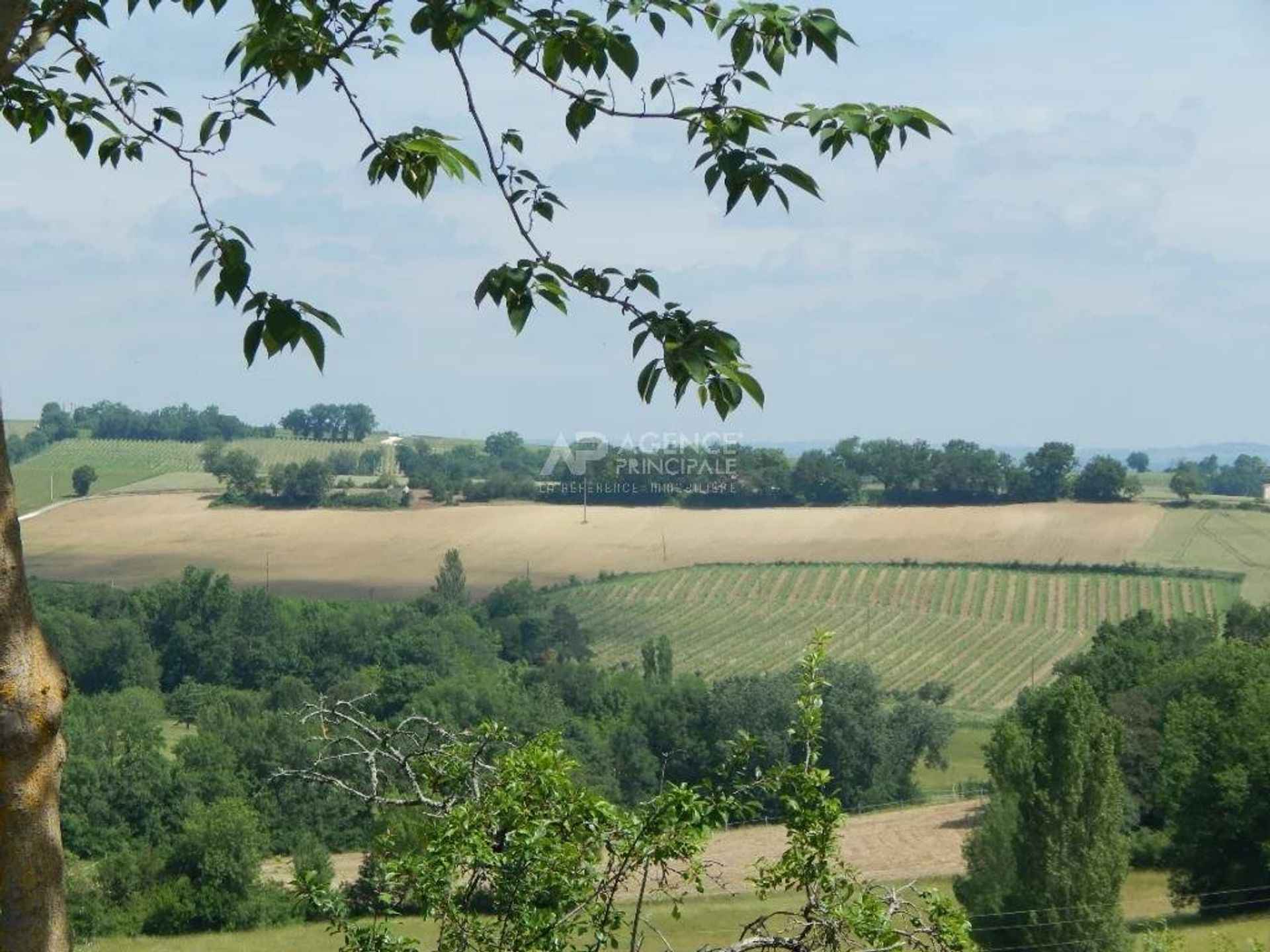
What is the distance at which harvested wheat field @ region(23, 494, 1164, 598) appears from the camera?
2680 inches

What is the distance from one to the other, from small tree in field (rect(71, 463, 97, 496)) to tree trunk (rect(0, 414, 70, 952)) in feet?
264

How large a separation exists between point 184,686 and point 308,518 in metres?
13.9

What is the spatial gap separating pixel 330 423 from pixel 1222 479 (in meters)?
58.3

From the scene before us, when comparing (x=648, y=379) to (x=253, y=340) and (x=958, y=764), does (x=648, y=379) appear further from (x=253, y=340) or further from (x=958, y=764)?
(x=958, y=764)

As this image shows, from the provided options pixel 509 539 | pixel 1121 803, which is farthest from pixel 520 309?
pixel 509 539

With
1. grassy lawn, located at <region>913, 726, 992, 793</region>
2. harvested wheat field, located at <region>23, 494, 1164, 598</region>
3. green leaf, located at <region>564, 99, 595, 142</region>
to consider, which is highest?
green leaf, located at <region>564, 99, 595, 142</region>

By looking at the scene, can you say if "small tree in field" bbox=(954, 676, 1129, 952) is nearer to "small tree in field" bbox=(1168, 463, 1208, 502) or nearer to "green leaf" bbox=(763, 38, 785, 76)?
"green leaf" bbox=(763, 38, 785, 76)

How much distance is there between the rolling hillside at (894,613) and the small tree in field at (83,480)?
2781 cm

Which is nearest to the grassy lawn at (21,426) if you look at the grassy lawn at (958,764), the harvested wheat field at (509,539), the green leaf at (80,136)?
the harvested wheat field at (509,539)

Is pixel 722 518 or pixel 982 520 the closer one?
pixel 982 520

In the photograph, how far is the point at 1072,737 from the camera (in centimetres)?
2664

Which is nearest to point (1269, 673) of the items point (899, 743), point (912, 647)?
point (899, 743)

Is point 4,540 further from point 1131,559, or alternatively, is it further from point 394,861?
point 1131,559

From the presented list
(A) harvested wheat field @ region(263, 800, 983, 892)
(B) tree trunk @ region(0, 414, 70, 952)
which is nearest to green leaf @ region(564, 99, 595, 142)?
(B) tree trunk @ region(0, 414, 70, 952)
